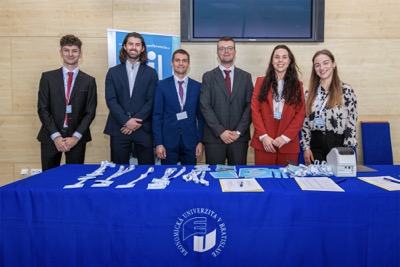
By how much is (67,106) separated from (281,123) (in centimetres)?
204

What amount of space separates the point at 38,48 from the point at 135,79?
1.79 metres

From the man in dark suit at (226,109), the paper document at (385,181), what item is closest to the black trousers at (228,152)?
the man in dark suit at (226,109)

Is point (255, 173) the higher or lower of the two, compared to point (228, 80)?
lower

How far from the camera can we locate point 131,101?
308 cm

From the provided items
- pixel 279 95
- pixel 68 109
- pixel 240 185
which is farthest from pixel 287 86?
pixel 68 109

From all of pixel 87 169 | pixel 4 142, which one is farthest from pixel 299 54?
pixel 4 142

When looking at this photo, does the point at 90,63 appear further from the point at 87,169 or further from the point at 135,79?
the point at 87,169

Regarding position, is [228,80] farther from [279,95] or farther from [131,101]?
[131,101]

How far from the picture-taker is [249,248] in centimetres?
161

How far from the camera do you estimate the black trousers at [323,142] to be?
103 inches

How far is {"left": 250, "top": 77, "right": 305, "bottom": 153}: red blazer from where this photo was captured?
2674 mm

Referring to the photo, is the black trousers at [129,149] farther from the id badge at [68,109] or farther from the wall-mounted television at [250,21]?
the wall-mounted television at [250,21]

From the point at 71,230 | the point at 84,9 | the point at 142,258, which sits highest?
the point at 84,9

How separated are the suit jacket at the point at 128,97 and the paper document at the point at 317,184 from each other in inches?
66.5
